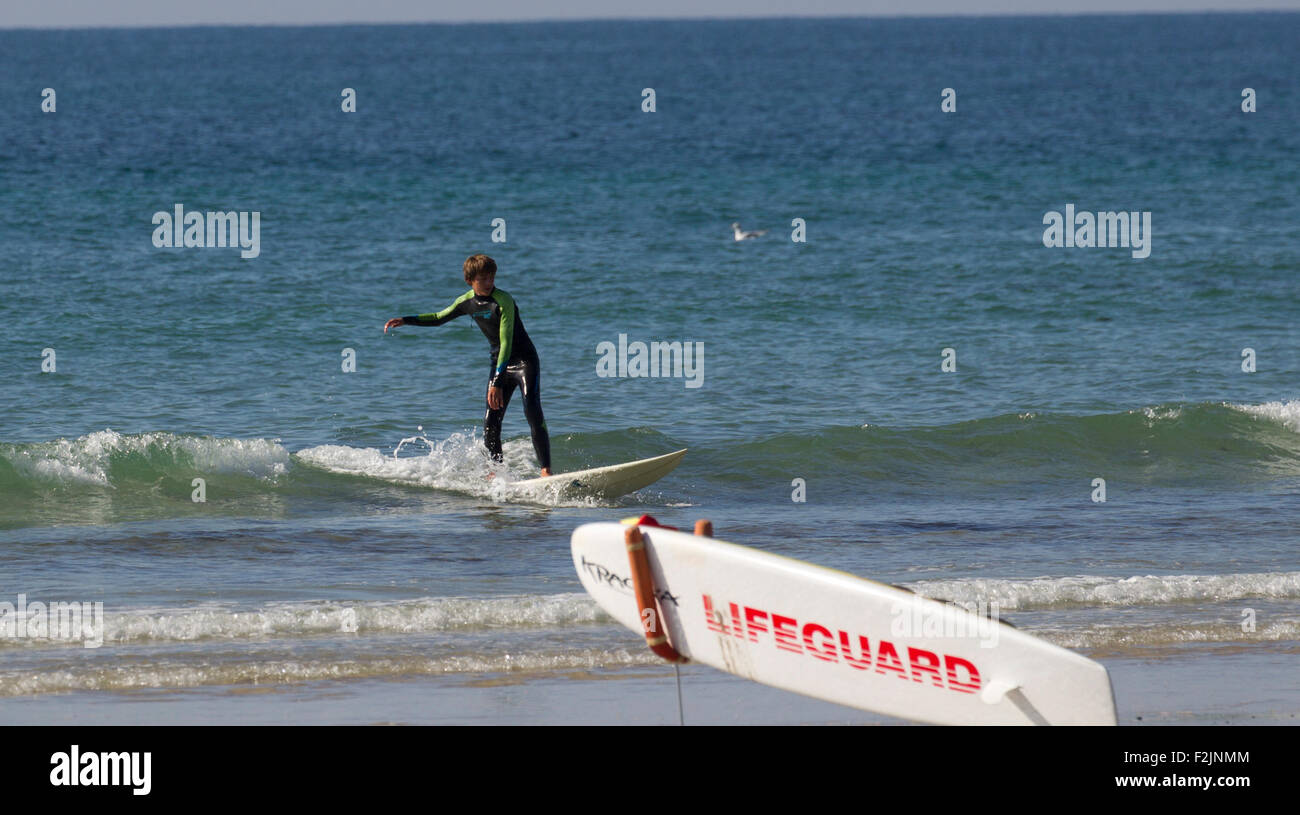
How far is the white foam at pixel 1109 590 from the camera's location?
828cm

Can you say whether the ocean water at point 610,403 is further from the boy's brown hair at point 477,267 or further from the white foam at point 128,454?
the boy's brown hair at point 477,267

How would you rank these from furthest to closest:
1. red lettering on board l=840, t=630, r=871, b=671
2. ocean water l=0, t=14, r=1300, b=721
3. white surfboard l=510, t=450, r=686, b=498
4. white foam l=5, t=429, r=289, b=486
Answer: white foam l=5, t=429, r=289, b=486 < white surfboard l=510, t=450, r=686, b=498 < ocean water l=0, t=14, r=1300, b=721 < red lettering on board l=840, t=630, r=871, b=671

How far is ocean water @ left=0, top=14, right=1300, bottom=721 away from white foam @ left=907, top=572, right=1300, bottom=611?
29mm

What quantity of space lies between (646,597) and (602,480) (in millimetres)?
5689

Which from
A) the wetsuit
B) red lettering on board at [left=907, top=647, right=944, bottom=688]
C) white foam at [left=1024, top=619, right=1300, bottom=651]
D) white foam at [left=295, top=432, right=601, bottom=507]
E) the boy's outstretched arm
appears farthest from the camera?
white foam at [left=295, top=432, right=601, bottom=507]

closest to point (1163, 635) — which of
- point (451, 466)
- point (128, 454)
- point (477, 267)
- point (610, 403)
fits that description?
point (477, 267)

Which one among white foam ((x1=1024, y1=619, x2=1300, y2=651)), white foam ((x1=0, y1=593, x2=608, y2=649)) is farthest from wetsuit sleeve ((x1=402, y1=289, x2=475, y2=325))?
white foam ((x1=1024, y1=619, x2=1300, y2=651))

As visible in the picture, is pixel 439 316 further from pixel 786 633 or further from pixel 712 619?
pixel 786 633

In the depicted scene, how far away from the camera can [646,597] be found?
17.8ft

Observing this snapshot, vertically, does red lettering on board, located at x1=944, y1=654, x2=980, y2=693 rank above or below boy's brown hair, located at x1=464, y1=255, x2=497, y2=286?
below

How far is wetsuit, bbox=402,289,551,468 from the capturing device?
1084 centimetres

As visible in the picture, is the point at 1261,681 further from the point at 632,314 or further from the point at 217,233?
the point at 217,233

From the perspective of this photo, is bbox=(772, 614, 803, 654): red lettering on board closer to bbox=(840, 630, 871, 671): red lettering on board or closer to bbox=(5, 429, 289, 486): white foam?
bbox=(840, 630, 871, 671): red lettering on board

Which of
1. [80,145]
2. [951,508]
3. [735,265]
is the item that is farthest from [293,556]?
[80,145]
